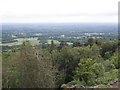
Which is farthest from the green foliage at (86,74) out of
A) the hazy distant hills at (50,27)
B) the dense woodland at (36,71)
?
the hazy distant hills at (50,27)

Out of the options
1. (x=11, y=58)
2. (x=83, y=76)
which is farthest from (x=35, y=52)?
(x=83, y=76)

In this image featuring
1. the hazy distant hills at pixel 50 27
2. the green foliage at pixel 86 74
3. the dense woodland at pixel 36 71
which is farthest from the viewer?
the hazy distant hills at pixel 50 27

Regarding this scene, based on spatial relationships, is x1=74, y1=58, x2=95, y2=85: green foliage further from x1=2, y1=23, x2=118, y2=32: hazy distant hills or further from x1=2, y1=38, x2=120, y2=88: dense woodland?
x1=2, y1=23, x2=118, y2=32: hazy distant hills

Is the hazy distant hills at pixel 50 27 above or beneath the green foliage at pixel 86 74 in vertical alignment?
above

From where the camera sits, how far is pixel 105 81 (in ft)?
22.2

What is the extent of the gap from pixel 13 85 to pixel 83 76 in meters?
1.96

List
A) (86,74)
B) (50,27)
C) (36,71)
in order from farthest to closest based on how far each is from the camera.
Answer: (50,27), (86,74), (36,71)

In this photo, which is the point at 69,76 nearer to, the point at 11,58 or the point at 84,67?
the point at 84,67

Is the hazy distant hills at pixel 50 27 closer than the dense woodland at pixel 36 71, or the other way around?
the dense woodland at pixel 36 71

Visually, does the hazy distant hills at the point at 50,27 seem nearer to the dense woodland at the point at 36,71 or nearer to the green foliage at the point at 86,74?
the green foliage at the point at 86,74

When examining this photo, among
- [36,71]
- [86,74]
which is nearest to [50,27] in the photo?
[86,74]

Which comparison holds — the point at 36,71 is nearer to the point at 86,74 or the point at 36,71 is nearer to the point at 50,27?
the point at 86,74

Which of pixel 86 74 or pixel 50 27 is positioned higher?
pixel 50 27

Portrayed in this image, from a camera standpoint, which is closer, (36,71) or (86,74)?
(36,71)
